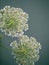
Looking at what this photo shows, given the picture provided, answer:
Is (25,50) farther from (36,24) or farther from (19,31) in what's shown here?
(36,24)

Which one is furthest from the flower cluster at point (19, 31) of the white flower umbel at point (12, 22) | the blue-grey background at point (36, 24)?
the blue-grey background at point (36, 24)

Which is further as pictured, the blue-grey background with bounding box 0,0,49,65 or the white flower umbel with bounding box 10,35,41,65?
the blue-grey background with bounding box 0,0,49,65

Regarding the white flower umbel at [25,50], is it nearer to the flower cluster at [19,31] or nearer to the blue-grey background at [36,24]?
the flower cluster at [19,31]

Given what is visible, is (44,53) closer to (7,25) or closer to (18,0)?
(18,0)

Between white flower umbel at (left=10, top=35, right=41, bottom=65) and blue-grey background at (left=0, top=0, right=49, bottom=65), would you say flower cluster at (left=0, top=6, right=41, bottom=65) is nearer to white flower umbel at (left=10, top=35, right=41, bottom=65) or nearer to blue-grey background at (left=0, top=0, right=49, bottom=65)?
white flower umbel at (left=10, top=35, right=41, bottom=65)

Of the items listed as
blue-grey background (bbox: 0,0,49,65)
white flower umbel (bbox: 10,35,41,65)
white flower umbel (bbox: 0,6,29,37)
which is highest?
blue-grey background (bbox: 0,0,49,65)

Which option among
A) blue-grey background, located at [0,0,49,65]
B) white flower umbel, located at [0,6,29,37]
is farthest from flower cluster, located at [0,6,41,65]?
blue-grey background, located at [0,0,49,65]
